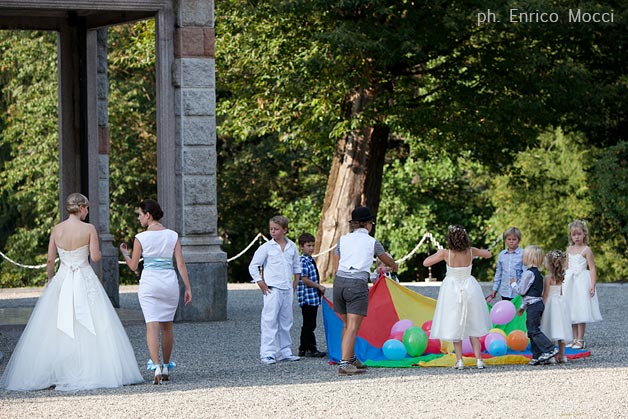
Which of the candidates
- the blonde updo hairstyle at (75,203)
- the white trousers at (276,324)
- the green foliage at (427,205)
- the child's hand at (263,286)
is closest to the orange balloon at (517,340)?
the white trousers at (276,324)

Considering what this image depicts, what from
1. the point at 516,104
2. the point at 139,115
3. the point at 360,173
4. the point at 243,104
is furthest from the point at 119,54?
the point at 516,104

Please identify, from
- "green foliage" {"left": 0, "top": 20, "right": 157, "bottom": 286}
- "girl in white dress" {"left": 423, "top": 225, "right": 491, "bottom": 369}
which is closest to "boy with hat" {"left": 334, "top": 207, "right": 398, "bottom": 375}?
"girl in white dress" {"left": 423, "top": 225, "right": 491, "bottom": 369}

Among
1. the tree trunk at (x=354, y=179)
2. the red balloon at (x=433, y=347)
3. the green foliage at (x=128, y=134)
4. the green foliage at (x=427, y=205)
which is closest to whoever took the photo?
the red balloon at (x=433, y=347)

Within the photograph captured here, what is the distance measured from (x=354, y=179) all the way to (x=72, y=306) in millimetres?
19013

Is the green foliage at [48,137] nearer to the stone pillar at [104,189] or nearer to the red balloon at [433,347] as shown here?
the stone pillar at [104,189]

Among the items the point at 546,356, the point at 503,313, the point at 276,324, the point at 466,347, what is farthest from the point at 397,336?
the point at 546,356

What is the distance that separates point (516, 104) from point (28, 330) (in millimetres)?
17319

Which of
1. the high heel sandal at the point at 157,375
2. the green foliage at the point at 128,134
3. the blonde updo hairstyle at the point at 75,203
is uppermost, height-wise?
the green foliage at the point at 128,134

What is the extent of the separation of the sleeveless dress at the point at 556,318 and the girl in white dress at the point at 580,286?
4.01 ft

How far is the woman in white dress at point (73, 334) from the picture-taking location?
11.3 metres

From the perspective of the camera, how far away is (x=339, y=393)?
10539mm

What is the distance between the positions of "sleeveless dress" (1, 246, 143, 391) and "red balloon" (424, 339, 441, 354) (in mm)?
3285

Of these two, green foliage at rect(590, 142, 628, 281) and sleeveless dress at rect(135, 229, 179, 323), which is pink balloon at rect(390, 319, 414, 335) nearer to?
sleeveless dress at rect(135, 229, 179, 323)

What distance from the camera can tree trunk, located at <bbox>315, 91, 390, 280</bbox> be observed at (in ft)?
98.5
